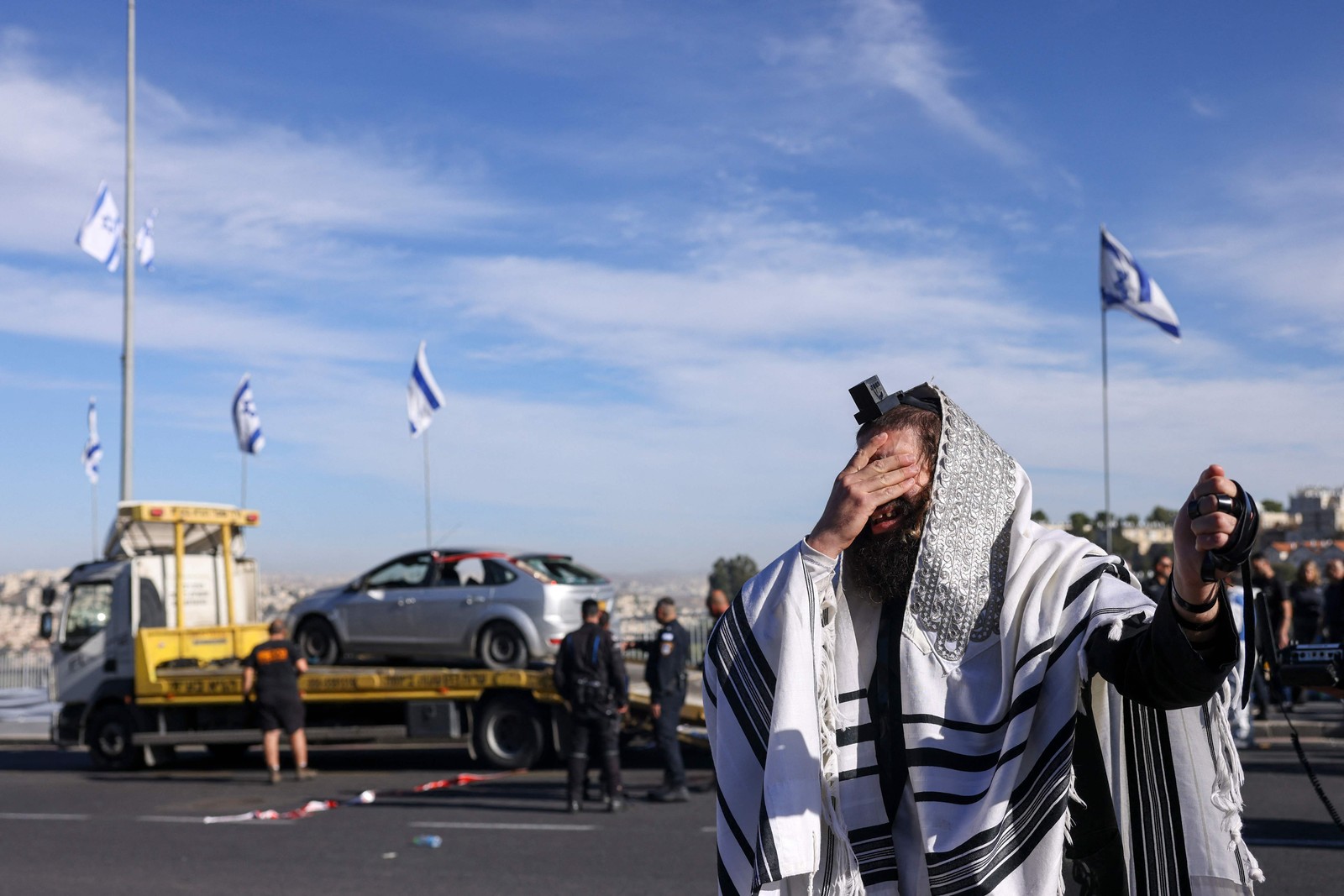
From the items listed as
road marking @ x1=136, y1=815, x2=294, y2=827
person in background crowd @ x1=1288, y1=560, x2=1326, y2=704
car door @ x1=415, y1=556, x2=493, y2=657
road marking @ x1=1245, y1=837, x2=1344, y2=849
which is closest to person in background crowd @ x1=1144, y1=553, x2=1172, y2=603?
person in background crowd @ x1=1288, y1=560, x2=1326, y2=704

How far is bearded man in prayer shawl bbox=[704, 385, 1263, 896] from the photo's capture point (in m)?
2.35

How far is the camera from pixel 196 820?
36.3 ft

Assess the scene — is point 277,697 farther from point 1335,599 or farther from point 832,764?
point 832,764

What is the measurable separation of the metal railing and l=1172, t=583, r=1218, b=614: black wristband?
27.2 metres

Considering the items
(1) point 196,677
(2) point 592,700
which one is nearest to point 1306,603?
(2) point 592,700

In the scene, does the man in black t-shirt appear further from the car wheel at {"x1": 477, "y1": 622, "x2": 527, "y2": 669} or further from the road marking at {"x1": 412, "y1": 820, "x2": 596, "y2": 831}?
the road marking at {"x1": 412, "y1": 820, "x2": 596, "y2": 831}

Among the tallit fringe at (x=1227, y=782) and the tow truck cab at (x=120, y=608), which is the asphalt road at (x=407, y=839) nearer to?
the tow truck cab at (x=120, y=608)

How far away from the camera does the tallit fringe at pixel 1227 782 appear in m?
2.43

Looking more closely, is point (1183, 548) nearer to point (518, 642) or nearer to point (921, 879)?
point (921, 879)

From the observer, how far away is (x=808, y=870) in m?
2.36

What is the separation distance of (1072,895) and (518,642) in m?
12.2

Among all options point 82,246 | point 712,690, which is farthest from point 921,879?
point 82,246

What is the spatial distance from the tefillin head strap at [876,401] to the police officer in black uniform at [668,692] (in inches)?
345

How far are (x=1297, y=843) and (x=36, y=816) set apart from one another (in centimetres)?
1000
